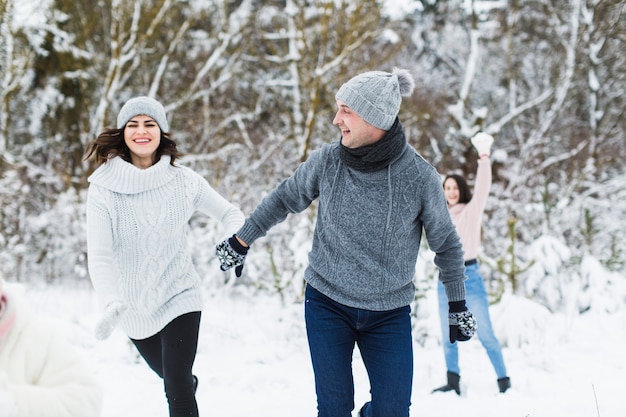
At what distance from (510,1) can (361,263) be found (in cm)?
1428

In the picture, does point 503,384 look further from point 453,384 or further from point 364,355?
point 364,355

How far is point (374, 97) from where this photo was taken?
2.37 metres

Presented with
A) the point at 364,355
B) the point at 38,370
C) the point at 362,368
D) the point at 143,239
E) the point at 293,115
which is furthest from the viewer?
the point at 293,115

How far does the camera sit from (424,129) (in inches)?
510

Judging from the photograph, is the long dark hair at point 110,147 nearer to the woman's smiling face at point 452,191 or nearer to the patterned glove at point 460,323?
the patterned glove at point 460,323

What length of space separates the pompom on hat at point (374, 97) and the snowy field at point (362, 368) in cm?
217

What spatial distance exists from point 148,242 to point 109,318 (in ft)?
1.77

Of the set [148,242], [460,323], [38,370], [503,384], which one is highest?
[148,242]

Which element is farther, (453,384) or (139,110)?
(453,384)

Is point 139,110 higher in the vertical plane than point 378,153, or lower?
higher

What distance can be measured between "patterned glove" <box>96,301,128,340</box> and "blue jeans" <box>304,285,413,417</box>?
0.84 m

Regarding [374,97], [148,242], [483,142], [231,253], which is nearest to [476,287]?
[483,142]

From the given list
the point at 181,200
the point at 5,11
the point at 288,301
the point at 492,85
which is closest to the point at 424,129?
the point at 492,85

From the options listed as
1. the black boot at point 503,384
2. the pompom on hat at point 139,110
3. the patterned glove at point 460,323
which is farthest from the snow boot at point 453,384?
the pompom on hat at point 139,110
